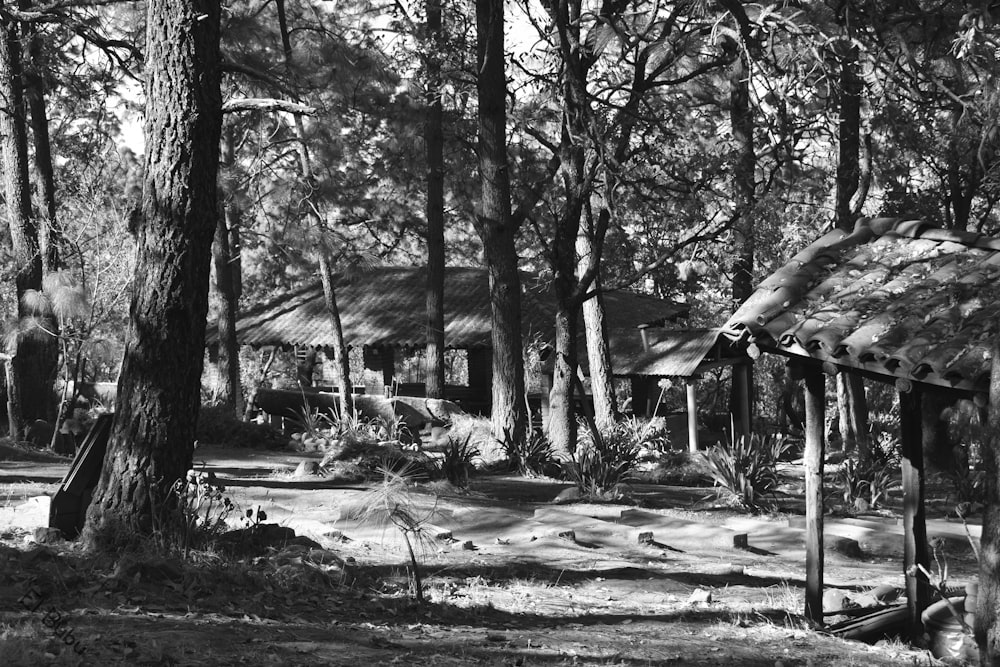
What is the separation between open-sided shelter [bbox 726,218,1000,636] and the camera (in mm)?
5898

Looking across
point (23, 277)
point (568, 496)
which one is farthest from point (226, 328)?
point (568, 496)

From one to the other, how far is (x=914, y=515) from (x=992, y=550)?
162 centimetres

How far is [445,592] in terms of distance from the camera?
23.8 feet

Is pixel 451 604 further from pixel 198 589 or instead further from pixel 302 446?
pixel 302 446

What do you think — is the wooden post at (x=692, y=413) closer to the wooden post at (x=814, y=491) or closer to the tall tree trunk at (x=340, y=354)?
the tall tree trunk at (x=340, y=354)

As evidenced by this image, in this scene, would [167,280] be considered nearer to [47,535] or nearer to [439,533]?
[47,535]

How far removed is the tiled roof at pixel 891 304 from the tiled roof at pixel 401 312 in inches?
668

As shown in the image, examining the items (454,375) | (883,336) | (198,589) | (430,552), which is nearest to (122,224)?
(430,552)

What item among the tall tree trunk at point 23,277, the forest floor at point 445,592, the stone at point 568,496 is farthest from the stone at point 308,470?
the tall tree trunk at point 23,277

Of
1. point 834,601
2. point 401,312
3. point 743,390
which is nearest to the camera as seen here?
point 834,601

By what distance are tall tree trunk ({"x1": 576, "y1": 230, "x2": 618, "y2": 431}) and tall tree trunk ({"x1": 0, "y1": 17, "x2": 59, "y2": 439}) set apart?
368 inches

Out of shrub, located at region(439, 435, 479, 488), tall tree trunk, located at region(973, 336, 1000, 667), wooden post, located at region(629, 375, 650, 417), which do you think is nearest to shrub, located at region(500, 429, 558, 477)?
shrub, located at region(439, 435, 479, 488)

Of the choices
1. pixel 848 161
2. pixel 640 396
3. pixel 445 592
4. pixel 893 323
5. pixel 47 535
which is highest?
pixel 848 161

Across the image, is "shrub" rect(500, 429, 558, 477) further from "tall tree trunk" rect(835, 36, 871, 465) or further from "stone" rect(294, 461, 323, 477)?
"tall tree trunk" rect(835, 36, 871, 465)
